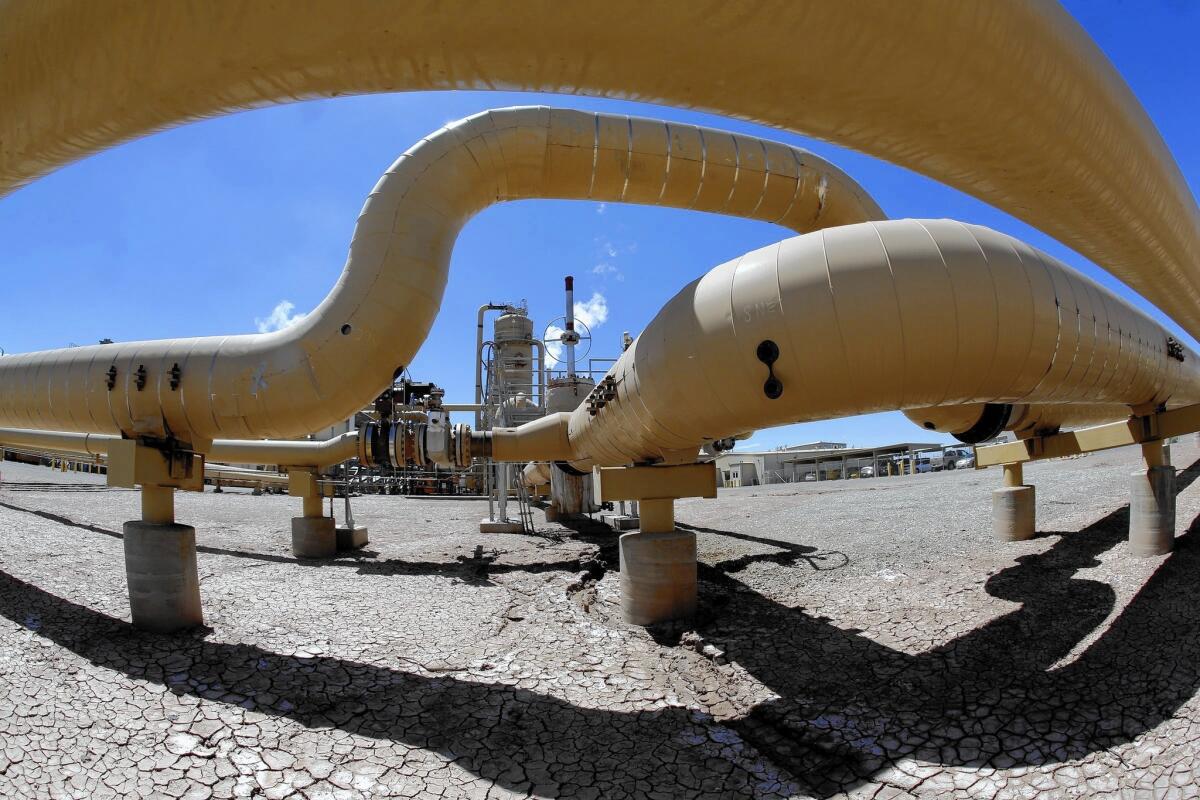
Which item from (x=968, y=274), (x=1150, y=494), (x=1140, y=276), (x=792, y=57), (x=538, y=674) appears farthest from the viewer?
(x=1150, y=494)

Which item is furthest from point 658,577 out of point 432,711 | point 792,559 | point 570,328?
point 570,328

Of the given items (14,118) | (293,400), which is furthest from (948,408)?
(14,118)

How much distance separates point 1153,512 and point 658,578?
5.76 meters

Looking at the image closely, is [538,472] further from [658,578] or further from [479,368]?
[658,578]

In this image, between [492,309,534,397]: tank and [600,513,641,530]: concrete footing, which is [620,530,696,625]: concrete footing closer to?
[600,513,641,530]: concrete footing

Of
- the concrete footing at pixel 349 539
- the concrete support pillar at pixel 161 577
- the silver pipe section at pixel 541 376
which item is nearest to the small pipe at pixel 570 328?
the silver pipe section at pixel 541 376

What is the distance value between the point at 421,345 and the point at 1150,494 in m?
8.23

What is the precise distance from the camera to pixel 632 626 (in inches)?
243

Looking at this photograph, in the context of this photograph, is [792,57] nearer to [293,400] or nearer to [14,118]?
[14,118]

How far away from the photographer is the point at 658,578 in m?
6.14

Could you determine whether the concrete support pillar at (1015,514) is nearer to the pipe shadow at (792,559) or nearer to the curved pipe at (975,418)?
the curved pipe at (975,418)

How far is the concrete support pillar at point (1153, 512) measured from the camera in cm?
673

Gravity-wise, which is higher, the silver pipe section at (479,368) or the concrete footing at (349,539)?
the silver pipe section at (479,368)

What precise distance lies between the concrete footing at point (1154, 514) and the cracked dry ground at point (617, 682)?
0.25 meters
